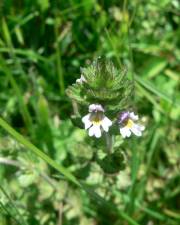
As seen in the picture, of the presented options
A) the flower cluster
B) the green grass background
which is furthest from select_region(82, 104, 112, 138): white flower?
the green grass background

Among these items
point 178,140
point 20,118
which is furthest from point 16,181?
point 178,140

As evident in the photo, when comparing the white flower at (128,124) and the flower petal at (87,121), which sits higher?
the flower petal at (87,121)

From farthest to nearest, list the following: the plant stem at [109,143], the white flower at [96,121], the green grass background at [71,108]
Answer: the green grass background at [71,108]
the plant stem at [109,143]
the white flower at [96,121]

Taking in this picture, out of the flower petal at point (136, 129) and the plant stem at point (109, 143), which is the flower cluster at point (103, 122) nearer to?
the flower petal at point (136, 129)

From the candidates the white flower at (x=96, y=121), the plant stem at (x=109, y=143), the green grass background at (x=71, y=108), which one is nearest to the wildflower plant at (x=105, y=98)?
the white flower at (x=96, y=121)

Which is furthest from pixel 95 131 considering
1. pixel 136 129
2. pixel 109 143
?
pixel 109 143

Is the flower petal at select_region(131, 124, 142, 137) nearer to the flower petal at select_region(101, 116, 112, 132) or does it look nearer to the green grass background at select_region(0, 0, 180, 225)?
the flower petal at select_region(101, 116, 112, 132)

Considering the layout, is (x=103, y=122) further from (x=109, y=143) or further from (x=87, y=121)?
(x=109, y=143)

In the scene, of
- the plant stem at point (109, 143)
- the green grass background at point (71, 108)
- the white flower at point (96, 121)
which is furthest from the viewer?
the green grass background at point (71, 108)
